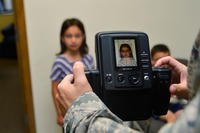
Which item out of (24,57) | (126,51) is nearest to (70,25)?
(24,57)

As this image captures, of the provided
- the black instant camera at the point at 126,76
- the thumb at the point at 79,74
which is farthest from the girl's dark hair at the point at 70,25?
the thumb at the point at 79,74

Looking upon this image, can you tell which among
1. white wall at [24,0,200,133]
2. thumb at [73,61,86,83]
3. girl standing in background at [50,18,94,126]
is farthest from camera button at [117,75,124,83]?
white wall at [24,0,200,133]

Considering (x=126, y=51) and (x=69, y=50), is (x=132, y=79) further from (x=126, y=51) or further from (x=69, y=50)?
(x=69, y=50)

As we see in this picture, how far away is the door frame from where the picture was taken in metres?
2.28

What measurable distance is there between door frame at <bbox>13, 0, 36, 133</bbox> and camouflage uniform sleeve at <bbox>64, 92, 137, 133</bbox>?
173cm

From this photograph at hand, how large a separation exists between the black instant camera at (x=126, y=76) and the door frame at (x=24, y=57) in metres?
1.56

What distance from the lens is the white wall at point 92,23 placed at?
7.62ft

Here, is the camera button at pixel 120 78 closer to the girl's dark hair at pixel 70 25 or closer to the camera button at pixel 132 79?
the camera button at pixel 132 79

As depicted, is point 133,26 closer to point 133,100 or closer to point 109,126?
point 133,100

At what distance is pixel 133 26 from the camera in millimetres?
2486

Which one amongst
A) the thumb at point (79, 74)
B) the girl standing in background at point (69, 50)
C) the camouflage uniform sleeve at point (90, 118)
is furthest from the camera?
the girl standing in background at point (69, 50)

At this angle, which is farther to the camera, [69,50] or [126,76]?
[69,50]

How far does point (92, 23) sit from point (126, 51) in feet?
5.26

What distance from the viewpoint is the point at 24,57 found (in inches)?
92.0
